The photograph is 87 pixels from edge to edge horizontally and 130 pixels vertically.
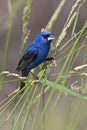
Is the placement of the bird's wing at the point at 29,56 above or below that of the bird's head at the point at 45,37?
below

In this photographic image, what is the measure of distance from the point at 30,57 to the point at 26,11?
1.27 m

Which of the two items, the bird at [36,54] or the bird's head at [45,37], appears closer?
the bird's head at [45,37]

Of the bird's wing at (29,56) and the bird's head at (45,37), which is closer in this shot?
the bird's head at (45,37)

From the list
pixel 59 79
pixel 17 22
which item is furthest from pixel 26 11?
pixel 17 22

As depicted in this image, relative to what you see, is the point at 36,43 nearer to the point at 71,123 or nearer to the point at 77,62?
the point at 71,123

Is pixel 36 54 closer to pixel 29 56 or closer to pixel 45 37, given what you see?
pixel 29 56

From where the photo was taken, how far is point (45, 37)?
2992mm

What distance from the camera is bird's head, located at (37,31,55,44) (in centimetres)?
290

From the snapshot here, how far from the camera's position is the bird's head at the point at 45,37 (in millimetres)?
2904

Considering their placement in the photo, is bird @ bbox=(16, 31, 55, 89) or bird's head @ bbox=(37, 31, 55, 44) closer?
bird's head @ bbox=(37, 31, 55, 44)

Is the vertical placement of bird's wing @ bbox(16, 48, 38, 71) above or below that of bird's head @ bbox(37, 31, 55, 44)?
below

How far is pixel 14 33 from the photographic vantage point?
733cm

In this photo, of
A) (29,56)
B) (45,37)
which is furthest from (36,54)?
(45,37)

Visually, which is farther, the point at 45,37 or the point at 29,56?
the point at 29,56
